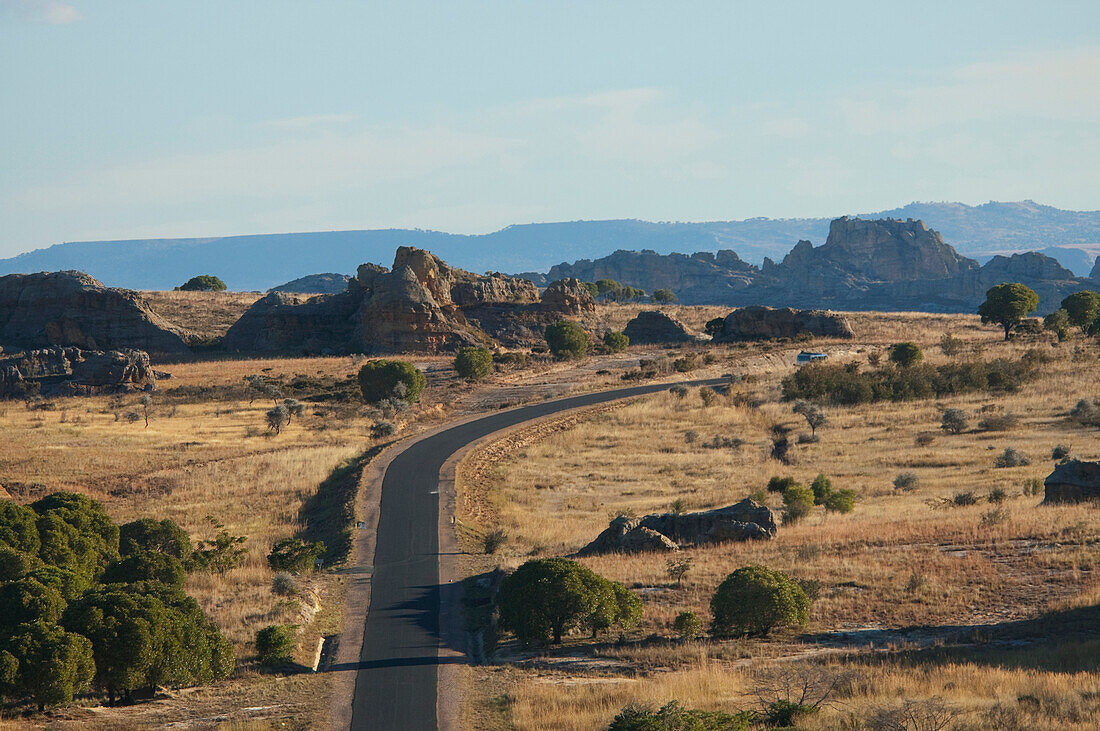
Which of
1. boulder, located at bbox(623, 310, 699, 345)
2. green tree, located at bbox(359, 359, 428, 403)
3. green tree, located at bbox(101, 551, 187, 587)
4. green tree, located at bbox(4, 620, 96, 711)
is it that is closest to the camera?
green tree, located at bbox(4, 620, 96, 711)

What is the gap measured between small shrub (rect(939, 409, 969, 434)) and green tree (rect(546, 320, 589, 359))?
1805 inches

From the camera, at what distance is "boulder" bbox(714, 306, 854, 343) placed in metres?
111

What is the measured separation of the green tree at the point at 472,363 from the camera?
8106 cm

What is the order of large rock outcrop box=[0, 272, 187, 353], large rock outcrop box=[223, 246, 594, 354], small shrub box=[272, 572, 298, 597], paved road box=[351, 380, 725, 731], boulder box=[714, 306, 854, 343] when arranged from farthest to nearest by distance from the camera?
boulder box=[714, 306, 854, 343] < large rock outcrop box=[223, 246, 594, 354] < large rock outcrop box=[0, 272, 187, 353] < small shrub box=[272, 572, 298, 597] < paved road box=[351, 380, 725, 731]

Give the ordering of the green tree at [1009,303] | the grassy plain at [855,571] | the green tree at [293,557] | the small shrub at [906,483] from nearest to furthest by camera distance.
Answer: the grassy plain at [855,571]
the green tree at [293,557]
the small shrub at [906,483]
the green tree at [1009,303]

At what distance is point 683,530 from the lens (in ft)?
109

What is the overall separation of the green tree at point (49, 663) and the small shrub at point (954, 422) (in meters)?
48.0

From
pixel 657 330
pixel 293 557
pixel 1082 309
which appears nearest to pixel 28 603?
pixel 293 557

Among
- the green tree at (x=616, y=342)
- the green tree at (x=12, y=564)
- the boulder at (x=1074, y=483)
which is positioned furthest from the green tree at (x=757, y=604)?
the green tree at (x=616, y=342)

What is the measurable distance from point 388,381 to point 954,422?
123ft

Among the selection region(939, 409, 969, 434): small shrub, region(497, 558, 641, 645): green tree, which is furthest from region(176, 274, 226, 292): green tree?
region(497, 558, 641, 645): green tree

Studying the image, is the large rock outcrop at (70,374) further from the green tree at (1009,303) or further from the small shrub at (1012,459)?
the green tree at (1009,303)

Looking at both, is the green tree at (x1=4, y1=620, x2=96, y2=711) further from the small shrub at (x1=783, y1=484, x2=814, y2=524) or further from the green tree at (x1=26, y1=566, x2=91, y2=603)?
the small shrub at (x1=783, y1=484, x2=814, y2=524)

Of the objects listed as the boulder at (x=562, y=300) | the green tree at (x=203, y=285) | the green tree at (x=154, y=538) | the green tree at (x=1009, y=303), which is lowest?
the green tree at (x=154, y=538)
